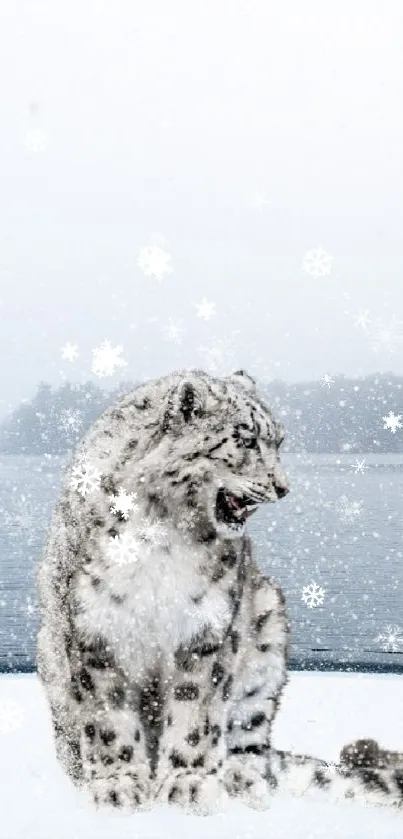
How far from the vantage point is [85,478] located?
4062 mm

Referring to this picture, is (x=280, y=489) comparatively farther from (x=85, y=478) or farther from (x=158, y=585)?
(x=85, y=478)

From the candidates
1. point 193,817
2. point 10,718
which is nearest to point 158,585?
point 193,817

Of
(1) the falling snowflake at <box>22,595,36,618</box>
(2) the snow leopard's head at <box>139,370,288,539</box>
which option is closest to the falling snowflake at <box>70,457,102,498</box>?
(2) the snow leopard's head at <box>139,370,288,539</box>

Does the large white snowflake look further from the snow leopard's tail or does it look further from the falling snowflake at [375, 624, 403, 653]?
the falling snowflake at [375, 624, 403, 653]

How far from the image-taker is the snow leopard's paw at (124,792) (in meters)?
4.00

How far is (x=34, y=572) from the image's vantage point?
4.41 m

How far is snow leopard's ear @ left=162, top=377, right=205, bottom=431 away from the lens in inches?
157

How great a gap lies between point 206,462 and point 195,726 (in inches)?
39.3

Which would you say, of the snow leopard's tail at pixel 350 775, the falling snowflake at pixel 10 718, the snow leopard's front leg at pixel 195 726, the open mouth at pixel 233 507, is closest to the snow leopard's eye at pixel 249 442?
the open mouth at pixel 233 507

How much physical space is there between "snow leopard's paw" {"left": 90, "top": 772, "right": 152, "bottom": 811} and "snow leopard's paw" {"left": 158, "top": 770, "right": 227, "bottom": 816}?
0.07m

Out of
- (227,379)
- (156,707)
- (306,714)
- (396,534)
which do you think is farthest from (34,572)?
(396,534)

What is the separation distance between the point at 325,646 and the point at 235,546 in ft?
7.44

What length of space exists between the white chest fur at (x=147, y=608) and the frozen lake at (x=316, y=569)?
1.21 feet

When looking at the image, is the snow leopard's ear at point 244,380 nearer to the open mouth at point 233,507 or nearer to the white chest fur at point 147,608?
Answer: the open mouth at point 233,507
